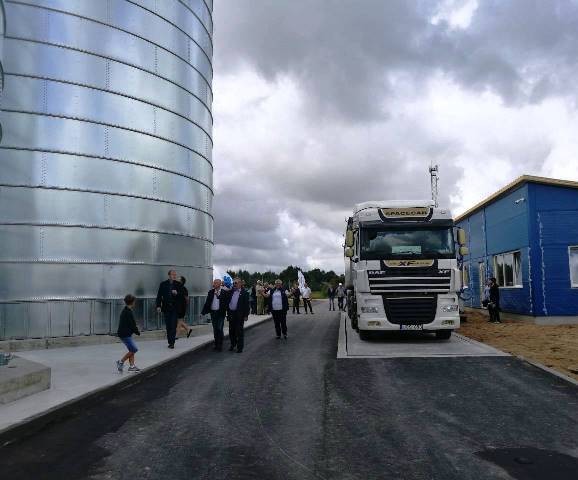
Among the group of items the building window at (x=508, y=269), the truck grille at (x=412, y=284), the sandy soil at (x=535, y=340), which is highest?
the building window at (x=508, y=269)

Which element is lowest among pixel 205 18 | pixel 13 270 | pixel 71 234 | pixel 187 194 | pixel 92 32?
pixel 13 270

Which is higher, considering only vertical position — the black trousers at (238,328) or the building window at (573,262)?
the building window at (573,262)

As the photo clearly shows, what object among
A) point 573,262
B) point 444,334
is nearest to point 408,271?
point 444,334

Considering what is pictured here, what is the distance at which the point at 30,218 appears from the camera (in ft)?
43.5

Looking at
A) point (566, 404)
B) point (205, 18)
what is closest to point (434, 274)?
point (566, 404)

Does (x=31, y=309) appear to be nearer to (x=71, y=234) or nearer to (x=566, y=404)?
(x=71, y=234)

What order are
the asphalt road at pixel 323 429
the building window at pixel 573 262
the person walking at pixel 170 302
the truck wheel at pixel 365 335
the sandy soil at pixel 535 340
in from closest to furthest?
the asphalt road at pixel 323 429, the sandy soil at pixel 535 340, the person walking at pixel 170 302, the truck wheel at pixel 365 335, the building window at pixel 573 262

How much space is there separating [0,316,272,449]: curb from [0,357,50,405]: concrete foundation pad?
742mm

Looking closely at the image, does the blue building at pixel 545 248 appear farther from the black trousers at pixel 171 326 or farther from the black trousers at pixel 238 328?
the black trousers at pixel 171 326

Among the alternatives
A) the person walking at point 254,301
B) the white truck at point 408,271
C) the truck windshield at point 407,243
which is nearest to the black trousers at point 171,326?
the white truck at point 408,271

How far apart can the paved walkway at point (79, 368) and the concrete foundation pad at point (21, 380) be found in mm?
92

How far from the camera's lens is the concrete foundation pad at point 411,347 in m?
11.5

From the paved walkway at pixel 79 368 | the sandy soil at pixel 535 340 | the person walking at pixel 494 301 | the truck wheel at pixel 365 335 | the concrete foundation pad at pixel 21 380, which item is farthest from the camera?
the person walking at pixel 494 301

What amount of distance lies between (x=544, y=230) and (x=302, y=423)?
17169mm
